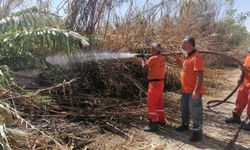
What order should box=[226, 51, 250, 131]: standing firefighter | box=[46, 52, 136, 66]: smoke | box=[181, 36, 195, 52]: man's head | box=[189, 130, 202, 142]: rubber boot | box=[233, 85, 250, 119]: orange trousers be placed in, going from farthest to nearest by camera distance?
box=[46, 52, 136, 66]: smoke, box=[233, 85, 250, 119]: orange trousers, box=[226, 51, 250, 131]: standing firefighter, box=[189, 130, 202, 142]: rubber boot, box=[181, 36, 195, 52]: man's head

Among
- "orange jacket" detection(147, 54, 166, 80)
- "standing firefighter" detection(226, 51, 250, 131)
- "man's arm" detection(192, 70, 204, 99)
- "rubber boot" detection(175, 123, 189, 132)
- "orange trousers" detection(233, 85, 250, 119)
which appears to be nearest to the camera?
"man's arm" detection(192, 70, 204, 99)

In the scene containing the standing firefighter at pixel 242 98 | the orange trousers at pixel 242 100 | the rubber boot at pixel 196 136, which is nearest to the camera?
the rubber boot at pixel 196 136

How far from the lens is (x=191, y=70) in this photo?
694 centimetres

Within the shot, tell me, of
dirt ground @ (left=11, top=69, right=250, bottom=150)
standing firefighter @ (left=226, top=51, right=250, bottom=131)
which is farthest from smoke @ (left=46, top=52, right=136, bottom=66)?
standing firefighter @ (left=226, top=51, right=250, bottom=131)

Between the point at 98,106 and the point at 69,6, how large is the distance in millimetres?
2471

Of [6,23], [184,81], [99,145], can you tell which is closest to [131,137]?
[99,145]

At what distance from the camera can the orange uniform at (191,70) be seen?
6777 millimetres

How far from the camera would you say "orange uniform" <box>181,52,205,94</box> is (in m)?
6.78

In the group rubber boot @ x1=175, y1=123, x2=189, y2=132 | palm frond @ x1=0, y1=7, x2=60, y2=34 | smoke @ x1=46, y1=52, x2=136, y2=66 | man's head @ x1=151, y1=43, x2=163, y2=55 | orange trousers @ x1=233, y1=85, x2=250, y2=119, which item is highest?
palm frond @ x1=0, y1=7, x2=60, y2=34

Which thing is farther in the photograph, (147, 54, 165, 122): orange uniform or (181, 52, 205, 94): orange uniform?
(147, 54, 165, 122): orange uniform

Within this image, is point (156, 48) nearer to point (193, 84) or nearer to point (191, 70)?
point (191, 70)

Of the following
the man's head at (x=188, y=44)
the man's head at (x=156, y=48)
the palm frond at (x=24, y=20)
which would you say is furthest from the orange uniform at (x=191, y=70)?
the palm frond at (x=24, y=20)

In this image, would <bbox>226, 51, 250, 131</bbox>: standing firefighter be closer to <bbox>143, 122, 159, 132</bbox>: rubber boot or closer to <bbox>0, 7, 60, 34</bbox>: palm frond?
<bbox>143, 122, 159, 132</bbox>: rubber boot

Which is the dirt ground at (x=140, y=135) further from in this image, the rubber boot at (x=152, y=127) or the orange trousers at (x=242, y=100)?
the orange trousers at (x=242, y=100)
